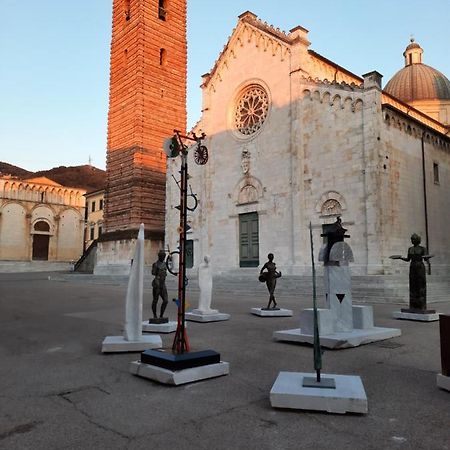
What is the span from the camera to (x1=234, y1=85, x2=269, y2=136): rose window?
2621cm

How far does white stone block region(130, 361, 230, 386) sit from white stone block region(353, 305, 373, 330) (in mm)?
4081

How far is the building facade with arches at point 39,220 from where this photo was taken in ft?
167

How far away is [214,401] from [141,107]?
3260cm

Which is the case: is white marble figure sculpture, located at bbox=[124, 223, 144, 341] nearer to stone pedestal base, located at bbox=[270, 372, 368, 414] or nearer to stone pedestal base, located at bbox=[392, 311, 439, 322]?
stone pedestal base, located at bbox=[270, 372, 368, 414]

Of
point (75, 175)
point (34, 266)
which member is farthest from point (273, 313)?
point (75, 175)

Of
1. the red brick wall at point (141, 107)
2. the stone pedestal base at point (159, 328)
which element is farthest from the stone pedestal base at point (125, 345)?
the red brick wall at point (141, 107)

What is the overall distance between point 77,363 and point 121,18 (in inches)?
1506

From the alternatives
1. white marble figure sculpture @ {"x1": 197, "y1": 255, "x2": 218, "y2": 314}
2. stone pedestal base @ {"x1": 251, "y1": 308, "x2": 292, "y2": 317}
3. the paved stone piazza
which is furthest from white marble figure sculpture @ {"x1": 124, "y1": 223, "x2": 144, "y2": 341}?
stone pedestal base @ {"x1": 251, "y1": 308, "x2": 292, "y2": 317}

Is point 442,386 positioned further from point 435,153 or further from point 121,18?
point 121,18

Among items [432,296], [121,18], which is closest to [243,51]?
[121,18]

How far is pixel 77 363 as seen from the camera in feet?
20.5

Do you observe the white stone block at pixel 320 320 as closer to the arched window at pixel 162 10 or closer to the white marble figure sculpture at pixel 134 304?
the white marble figure sculpture at pixel 134 304

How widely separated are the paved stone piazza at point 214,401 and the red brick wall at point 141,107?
27.0 m

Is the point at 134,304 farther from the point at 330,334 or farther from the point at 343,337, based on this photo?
the point at 343,337
